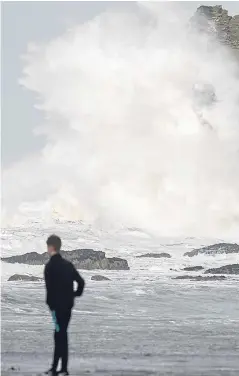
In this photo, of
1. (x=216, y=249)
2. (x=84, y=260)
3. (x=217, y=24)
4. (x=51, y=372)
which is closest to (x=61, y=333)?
Result: (x=51, y=372)

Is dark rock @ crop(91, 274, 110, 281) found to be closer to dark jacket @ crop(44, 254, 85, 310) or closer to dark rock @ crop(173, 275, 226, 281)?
dark rock @ crop(173, 275, 226, 281)

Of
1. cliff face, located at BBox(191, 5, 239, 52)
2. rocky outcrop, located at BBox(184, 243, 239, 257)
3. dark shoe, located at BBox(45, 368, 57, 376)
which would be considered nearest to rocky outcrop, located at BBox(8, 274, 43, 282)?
rocky outcrop, located at BBox(184, 243, 239, 257)

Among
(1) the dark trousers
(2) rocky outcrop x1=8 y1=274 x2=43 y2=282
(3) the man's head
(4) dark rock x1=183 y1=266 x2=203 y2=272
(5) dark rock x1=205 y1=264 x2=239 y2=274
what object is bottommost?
(1) the dark trousers

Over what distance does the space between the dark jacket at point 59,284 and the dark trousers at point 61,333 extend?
0.06 m

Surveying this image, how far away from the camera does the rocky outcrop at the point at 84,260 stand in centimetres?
3778

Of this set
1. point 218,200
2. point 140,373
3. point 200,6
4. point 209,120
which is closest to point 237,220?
point 218,200

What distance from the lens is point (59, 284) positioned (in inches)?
344

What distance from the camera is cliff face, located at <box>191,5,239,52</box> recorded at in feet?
252

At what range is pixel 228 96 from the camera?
232 feet

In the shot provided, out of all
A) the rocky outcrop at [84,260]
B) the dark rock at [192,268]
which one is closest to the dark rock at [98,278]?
the rocky outcrop at [84,260]

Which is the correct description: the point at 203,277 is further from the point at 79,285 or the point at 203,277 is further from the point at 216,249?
the point at 79,285

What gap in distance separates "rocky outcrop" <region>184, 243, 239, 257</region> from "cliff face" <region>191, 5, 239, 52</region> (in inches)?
1125

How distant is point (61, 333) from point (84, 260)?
30705 millimetres

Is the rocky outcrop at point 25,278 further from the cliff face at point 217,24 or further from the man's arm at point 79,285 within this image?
the cliff face at point 217,24
